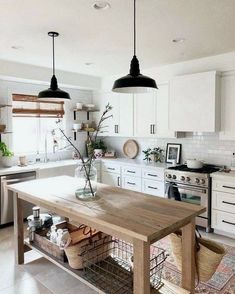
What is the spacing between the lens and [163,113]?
480cm

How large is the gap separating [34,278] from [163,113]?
326 cm

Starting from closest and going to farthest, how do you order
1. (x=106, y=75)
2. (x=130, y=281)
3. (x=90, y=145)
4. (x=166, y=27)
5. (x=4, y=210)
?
(x=130, y=281), (x=90, y=145), (x=166, y=27), (x=4, y=210), (x=106, y=75)

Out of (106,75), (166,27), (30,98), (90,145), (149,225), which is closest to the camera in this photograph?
(149,225)

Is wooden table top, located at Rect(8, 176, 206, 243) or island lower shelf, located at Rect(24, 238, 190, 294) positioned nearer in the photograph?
wooden table top, located at Rect(8, 176, 206, 243)

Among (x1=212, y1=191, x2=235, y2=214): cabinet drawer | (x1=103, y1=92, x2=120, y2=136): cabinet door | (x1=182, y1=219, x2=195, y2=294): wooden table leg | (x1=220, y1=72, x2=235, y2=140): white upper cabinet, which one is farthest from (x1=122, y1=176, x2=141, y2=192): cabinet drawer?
(x1=182, y1=219, x2=195, y2=294): wooden table leg

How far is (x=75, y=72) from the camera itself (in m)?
5.22

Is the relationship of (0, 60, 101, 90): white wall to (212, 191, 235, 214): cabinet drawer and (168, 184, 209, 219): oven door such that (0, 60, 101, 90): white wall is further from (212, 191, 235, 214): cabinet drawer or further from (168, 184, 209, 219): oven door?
(212, 191, 235, 214): cabinet drawer

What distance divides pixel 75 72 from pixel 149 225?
4.05 m

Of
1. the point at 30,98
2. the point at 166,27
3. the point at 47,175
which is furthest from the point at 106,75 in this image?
the point at 166,27

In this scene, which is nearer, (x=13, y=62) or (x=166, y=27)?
(x=166, y=27)

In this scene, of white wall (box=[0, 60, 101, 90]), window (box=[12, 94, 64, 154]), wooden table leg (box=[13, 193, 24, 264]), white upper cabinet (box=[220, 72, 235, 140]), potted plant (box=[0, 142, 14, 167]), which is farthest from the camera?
window (box=[12, 94, 64, 154])

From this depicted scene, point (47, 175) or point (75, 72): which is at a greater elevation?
point (75, 72)

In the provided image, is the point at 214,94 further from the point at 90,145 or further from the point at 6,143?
the point at 6,143

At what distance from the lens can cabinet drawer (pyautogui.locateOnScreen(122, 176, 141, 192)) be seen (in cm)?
501
